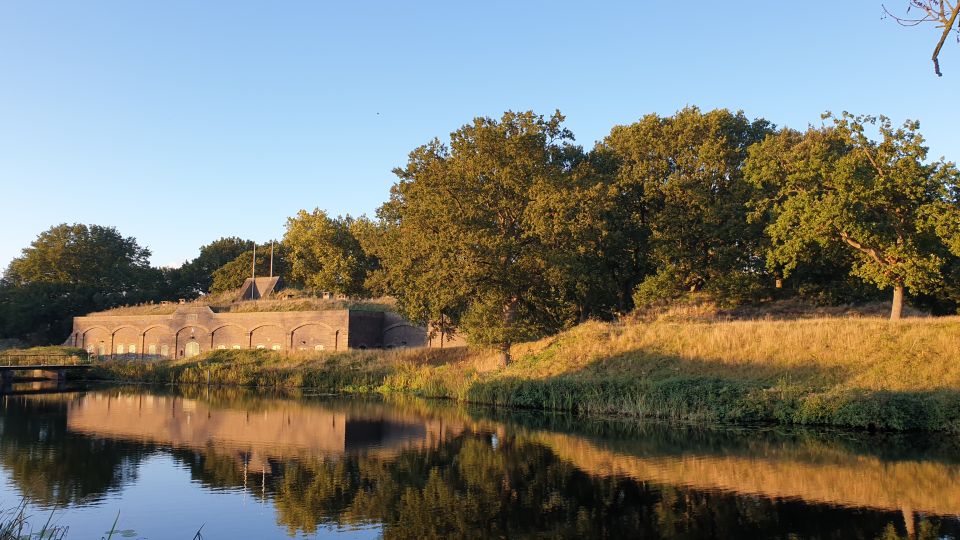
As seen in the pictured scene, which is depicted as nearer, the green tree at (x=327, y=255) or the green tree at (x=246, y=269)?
the green tree at (x=327, y=255)

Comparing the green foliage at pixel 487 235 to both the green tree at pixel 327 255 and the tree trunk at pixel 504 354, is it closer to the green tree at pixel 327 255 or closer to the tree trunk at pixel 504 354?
the tree trunk at pixel 504 354

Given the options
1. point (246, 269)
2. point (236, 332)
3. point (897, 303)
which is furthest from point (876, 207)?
point (246, 269)

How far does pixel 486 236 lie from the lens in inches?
1474

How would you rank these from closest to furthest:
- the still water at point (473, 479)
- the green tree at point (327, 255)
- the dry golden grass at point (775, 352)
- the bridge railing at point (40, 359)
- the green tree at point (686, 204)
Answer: the still water at point (473, 479) → the dry golden grass at point (775, 352) → the green tree at point (686, 204) → the bridge railing at point (40, 359) → the green tree at point (327, 255)

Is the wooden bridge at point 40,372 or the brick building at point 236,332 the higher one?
the brick building at point 236,332

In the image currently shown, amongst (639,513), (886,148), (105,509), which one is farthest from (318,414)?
(886,148)

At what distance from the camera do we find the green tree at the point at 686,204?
41062mm

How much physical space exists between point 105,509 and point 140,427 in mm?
12889

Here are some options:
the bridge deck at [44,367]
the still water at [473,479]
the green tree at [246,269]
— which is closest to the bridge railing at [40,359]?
the bridge deck at [44,367]

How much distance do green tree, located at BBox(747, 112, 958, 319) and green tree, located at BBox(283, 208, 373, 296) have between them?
40.6 metres

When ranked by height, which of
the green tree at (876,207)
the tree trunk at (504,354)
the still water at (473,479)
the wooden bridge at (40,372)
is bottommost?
the still water at (473,479)

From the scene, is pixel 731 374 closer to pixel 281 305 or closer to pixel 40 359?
pixel 281 305

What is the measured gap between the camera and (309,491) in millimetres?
16188

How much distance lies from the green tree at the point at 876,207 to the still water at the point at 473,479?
12.5 m
